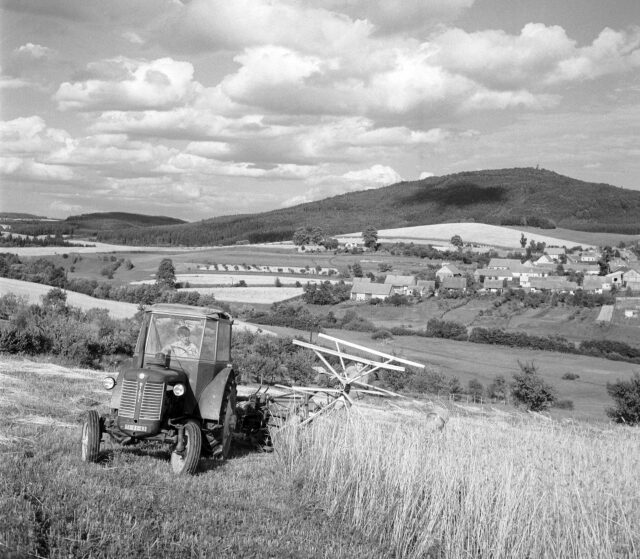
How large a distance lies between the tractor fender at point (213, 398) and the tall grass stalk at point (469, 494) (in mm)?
1382

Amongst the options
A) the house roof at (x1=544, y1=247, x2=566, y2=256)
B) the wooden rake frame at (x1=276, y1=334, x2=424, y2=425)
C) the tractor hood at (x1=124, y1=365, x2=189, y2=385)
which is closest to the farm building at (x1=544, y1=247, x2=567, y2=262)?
the house roof at (x1=544, y1=247, x2=566, y2=256)

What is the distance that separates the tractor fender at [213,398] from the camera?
10.8 m

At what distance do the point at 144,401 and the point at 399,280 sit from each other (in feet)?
286

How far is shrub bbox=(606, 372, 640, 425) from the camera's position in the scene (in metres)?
38.6

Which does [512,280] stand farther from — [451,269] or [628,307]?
[628,307]

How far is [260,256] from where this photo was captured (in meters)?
116

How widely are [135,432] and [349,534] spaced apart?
356cm

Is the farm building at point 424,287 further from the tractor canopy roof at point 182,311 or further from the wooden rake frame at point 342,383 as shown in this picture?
the tractor canopy roof at point 182,311

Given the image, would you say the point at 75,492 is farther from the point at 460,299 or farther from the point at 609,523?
the point at 460,299

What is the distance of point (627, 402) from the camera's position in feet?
131

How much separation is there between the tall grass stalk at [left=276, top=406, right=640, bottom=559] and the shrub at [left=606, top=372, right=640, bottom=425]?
3074 cm

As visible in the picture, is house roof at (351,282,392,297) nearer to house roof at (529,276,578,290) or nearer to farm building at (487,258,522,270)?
house roof at (529,276,578,290)

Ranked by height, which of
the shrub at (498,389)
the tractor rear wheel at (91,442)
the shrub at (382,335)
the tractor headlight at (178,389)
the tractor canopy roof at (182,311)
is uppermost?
the tractor canopy roof at (182,311)

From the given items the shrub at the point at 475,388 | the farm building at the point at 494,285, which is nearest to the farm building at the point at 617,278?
the farm building at the point at 494,285
